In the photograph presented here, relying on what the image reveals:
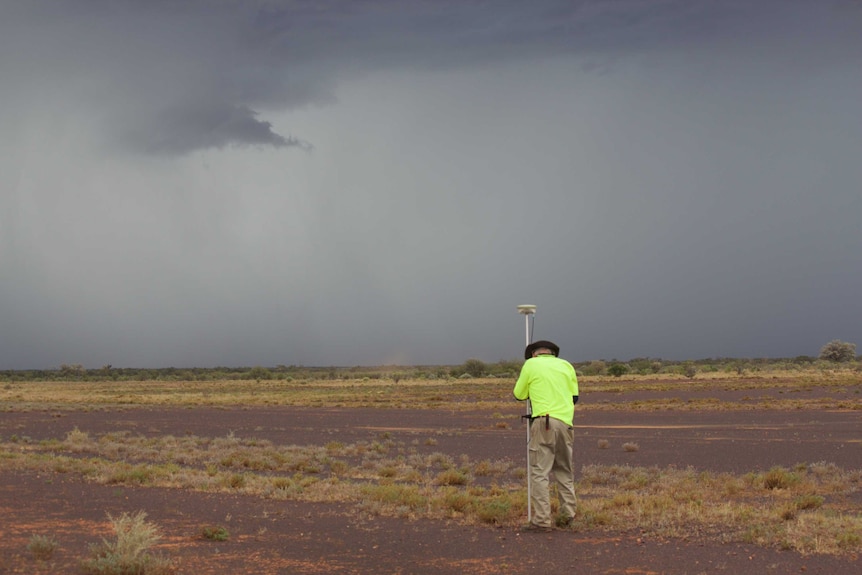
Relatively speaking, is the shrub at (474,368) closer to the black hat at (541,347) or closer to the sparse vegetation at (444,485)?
the sparse vegetation at (444,485)

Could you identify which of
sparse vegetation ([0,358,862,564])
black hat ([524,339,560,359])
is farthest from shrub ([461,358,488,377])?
black hat ([524,339,560,359])

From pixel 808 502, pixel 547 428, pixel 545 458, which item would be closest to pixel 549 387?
pixel 547 428

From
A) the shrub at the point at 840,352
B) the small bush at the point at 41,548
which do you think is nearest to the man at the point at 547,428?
A: the small bush at the point at 41,548

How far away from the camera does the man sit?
33.0ft

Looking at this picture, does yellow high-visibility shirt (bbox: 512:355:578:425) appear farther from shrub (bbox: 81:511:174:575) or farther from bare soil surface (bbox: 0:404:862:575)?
shrub (bbox: 81:511:174:575)

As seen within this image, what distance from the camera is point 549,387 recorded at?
1016 centimetres

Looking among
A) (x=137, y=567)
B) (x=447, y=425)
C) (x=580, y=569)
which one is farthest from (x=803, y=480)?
(x=447, y=425)

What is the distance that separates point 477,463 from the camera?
19109 millimetres

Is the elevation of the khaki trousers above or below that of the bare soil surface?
above

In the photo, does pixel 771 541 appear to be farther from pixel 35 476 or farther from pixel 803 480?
pixel 35 476

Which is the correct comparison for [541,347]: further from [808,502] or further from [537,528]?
[808,502]

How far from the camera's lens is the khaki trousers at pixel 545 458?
1005 cm

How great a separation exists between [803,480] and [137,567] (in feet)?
41.0

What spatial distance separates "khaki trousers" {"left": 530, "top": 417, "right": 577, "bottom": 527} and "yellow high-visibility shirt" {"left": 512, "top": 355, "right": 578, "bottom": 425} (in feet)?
0.42
